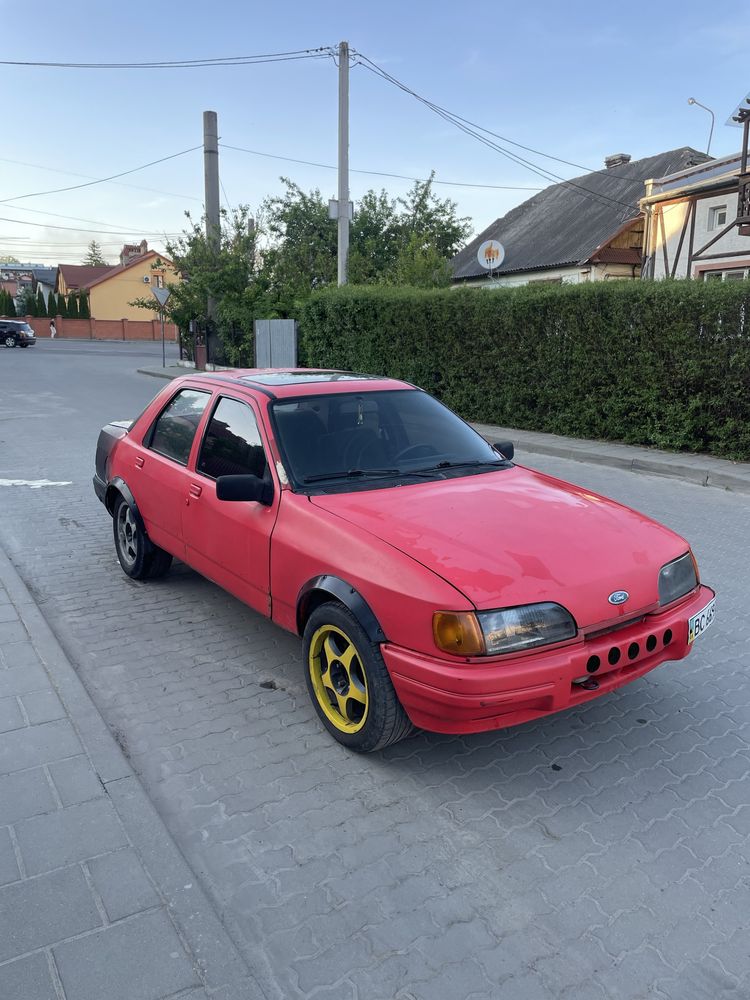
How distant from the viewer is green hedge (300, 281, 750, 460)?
403 inches

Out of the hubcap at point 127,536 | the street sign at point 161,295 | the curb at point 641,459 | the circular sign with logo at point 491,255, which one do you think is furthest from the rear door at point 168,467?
the street sign at point 161,295

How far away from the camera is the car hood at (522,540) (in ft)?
9.78

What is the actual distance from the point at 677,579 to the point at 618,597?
520 millimetres

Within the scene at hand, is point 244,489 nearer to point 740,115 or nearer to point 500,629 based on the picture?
point 500,629

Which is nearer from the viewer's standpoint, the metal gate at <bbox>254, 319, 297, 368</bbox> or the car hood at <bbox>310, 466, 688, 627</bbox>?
the car hood at <bbox>310, 466, 688, 627</bbox>

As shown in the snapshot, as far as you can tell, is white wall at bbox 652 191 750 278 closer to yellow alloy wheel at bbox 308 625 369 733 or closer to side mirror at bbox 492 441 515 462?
side mirror at bbox 492 441 515 462

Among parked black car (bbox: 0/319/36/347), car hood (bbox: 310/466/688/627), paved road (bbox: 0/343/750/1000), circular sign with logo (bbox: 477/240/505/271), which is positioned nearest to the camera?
paved road (bbox: 0/343/750/1000)

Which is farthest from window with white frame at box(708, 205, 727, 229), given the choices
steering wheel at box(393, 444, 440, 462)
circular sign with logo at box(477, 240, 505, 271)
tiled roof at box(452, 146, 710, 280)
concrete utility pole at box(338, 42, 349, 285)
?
steering wheel at box(393, 444, 440, 462)

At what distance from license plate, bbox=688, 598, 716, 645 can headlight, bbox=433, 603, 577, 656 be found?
781mm

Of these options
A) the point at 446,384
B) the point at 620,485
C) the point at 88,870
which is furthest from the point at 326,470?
the point at 446,384

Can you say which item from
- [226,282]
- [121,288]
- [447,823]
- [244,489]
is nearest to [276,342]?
[226,282]

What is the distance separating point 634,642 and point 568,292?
10.1 metres

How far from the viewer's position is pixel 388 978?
2199 mm

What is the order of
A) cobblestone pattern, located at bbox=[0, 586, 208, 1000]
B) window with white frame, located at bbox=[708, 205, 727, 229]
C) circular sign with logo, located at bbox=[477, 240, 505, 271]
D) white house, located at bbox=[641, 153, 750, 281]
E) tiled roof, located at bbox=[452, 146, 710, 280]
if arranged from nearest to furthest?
1. cobblestone pattern, located at bbox=[0, 586, 208, 1000]
2. white house, located at bbox=[641, 153, 750, 281]
3. window with white frame, located at bbox=[708, 205, 727, 229]
4. circular sign with logo, located at bbox=[477, 240, 505, 271]
5. tiled roof, located at bbox=[452, 146, 710, 280]
